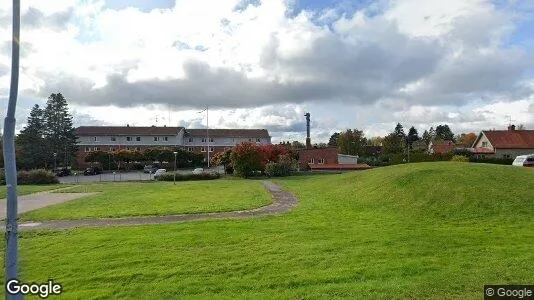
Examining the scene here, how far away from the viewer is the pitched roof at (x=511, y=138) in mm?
64938

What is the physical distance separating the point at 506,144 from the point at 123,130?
71835 millimetres

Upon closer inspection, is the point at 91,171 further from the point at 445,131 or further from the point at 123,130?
the point at 445,131

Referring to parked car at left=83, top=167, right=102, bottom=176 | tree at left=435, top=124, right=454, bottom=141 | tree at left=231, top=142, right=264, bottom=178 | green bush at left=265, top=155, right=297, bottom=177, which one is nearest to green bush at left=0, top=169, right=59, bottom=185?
parked car at left=83, top=167, right=102, bottom=176

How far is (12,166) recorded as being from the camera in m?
4.14

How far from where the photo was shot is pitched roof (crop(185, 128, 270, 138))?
90.2 m

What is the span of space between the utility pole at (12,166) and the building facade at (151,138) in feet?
262

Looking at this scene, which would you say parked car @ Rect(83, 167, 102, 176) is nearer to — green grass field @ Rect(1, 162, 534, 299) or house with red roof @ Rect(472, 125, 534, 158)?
green grass field @ Rect(1, 162, 534, 299)

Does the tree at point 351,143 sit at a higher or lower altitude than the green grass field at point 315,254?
higher

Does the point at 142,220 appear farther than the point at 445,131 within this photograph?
No

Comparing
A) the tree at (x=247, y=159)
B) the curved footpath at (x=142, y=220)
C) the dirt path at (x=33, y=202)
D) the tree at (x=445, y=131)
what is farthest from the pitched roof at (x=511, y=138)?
the tree at (x=445, y=131)

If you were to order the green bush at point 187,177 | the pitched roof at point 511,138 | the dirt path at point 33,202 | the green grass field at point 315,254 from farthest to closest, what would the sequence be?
the pitched roof at point 511,138 < the green bush at point 187,177 < the dirt path at point 33,202 < the green grass field at point 315,254

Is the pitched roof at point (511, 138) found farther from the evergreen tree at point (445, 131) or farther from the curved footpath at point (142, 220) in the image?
the evergreen tree at point (445, 131)

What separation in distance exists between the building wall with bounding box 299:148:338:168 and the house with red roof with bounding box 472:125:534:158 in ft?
72.9

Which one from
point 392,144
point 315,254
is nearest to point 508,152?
point 392,144
